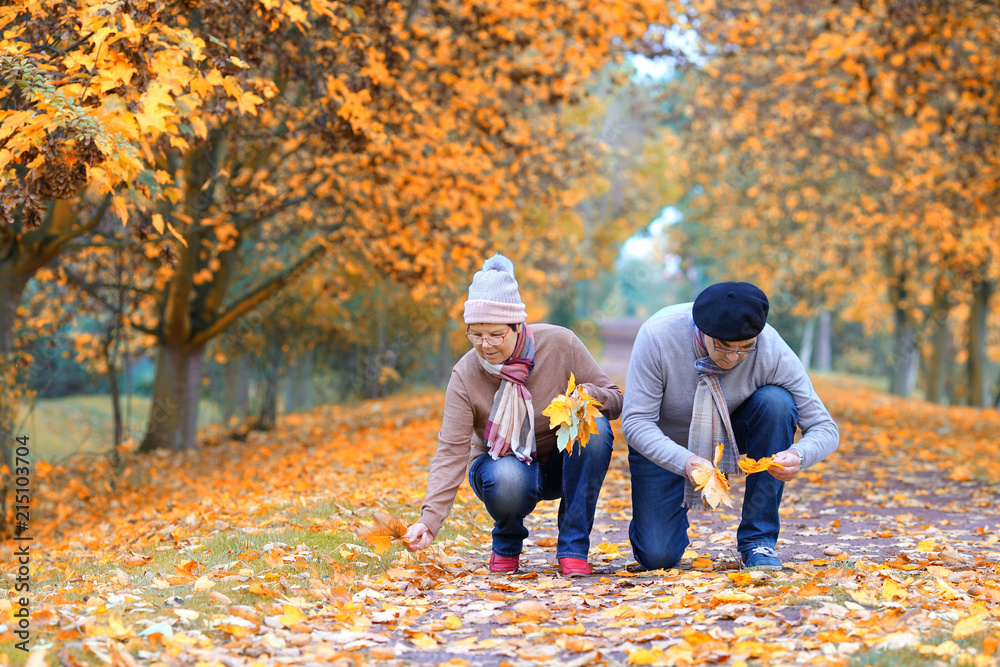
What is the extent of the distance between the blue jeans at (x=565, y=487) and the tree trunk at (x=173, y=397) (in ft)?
31.4

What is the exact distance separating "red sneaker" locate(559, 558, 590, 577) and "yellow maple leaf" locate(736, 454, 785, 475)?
852mm

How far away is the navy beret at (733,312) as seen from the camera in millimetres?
3734

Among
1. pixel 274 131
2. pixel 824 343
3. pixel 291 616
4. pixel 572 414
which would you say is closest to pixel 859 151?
pixel 274 131

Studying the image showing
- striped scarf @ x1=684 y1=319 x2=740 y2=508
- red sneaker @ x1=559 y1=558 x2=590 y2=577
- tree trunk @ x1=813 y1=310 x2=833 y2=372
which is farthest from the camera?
tree trunk @ x1=813 y1=310 x2=833 y2=372

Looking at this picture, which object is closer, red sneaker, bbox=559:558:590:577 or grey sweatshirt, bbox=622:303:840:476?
grey sweatshirt, bbox=622:303:840:476

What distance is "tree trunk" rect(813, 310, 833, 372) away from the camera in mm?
37384

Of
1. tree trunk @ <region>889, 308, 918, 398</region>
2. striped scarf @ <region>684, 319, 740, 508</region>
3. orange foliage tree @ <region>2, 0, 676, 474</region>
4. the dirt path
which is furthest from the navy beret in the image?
tree trunk @ <region>889, 308, 918, 398</region>

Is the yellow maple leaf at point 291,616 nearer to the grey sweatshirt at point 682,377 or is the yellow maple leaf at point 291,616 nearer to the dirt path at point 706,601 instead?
the dirt path at point 706,601

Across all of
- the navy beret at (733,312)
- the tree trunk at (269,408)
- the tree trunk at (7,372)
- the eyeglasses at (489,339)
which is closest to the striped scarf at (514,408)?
the eyeglasses at (489,339)

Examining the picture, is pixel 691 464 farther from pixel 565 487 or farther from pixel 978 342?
pixel 978 342

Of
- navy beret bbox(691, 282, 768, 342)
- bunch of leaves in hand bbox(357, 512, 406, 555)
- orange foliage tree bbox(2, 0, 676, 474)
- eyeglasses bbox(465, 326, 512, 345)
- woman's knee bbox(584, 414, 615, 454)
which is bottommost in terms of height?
bunch of leaves in hand bbox(357, 512, 406, 555)

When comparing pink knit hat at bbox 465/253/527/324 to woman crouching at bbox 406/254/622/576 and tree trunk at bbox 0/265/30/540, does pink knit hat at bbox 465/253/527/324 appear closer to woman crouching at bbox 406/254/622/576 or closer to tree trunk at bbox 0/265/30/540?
woman crouching at bbox 406/254/622/576

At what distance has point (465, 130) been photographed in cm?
1138

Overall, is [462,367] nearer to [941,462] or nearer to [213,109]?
[213,109]
